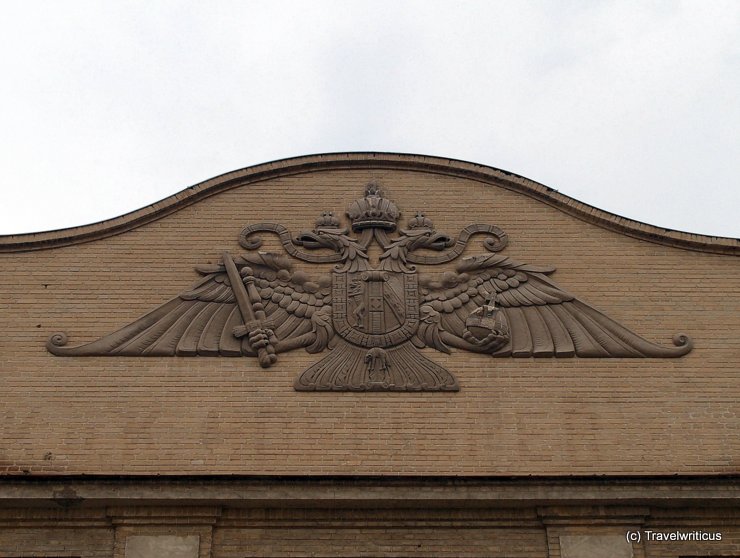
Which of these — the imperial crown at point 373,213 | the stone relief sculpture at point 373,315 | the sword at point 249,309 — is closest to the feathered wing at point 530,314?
the stone relief sculpture at point 373,315

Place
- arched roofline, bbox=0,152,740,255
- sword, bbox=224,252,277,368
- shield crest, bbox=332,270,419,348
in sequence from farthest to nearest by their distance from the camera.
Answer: arched roofline, bbox=0,152,740,255, shield crest, bbox=332,270,419,348, sword, bbox=224,252,277,368

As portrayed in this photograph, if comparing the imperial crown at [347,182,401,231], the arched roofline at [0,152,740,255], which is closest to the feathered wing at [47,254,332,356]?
the imperial crown at [347,182,401,231]

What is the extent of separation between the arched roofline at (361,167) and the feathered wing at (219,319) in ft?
3.94

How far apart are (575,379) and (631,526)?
1.93 metres

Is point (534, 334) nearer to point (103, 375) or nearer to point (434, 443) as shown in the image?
point (434, 443)

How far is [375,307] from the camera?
1398 cm

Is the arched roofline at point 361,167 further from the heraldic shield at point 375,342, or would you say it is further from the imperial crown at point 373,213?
the heraldic shield at point 375,342

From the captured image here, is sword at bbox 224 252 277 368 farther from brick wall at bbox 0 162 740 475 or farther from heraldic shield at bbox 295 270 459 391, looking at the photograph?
heraldic shield at bbox 295 270 459 391

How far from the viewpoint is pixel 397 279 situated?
14203mm

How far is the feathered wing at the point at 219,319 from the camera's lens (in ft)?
45.0

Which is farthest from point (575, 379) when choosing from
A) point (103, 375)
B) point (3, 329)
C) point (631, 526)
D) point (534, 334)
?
point (3, 329)

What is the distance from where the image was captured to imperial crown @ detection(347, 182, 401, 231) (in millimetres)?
14602

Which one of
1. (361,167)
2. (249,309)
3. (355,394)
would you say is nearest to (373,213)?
(361,167)

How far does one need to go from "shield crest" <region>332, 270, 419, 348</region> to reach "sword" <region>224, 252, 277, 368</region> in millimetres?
906
